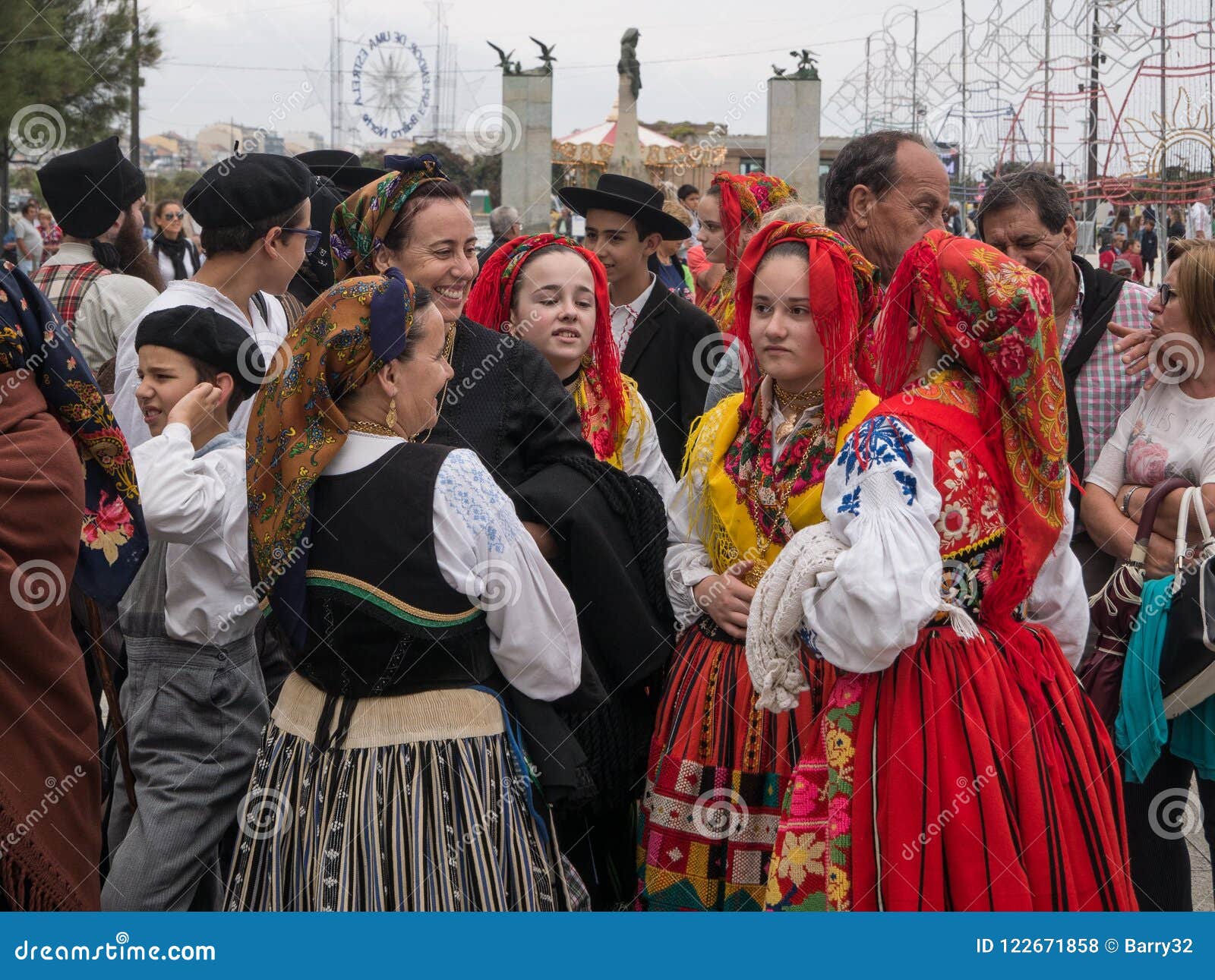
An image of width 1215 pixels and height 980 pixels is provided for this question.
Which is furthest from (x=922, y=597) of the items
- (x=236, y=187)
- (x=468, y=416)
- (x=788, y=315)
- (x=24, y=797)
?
(x=236, y=187)

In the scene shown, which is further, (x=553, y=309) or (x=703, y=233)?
(x=703, y=233)

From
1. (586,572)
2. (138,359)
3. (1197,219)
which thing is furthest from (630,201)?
(1197,219)

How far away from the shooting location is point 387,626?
252 centimetres

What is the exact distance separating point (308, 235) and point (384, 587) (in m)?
2.03

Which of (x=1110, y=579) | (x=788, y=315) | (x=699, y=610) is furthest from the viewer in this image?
(x=1110, y=579)

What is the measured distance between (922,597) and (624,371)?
2.64m

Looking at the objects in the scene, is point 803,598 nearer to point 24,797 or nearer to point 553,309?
point 553,309

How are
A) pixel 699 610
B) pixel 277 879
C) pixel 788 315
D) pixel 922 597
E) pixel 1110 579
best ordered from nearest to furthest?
pixel 922 597 → pixel 277 879 → pixel 788 315 → pixel 699 610 → pixel 1110 579

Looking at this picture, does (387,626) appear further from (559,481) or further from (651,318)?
(651,318)

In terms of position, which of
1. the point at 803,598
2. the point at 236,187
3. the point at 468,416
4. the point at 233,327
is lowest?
the point at 803,598

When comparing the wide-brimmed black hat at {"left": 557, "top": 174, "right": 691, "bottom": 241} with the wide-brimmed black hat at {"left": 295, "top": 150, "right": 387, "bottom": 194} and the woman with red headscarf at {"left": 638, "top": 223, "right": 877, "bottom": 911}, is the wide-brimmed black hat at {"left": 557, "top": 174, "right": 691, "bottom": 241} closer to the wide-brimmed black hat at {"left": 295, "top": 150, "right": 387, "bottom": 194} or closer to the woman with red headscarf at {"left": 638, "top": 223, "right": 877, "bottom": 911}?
the wide-brimmed black hat at {"left": 295, "top": 150, "right": 387, "bottom": 194}

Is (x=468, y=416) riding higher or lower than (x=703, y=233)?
lower

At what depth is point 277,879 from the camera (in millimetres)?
2648
